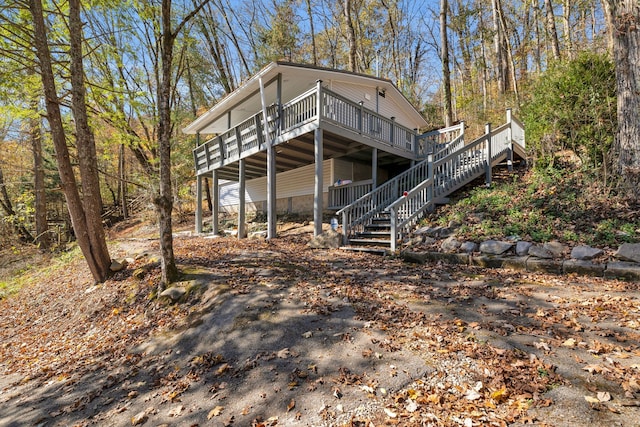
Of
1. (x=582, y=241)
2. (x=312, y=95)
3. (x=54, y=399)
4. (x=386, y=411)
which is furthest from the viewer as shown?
(x=312, y=95)

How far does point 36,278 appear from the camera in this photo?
9453mm

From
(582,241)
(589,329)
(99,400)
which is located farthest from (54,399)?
(582,241)

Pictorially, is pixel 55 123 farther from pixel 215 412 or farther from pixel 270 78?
pixel 215 412

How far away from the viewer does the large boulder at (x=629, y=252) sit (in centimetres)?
472

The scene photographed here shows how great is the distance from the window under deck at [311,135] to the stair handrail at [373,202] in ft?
5.88

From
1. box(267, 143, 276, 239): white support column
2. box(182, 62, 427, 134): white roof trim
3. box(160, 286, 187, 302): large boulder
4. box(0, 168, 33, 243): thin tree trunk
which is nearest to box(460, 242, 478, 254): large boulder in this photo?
box(160, 286, 187, 302): large boulder

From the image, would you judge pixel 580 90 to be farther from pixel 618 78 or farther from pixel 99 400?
pixel 99 400

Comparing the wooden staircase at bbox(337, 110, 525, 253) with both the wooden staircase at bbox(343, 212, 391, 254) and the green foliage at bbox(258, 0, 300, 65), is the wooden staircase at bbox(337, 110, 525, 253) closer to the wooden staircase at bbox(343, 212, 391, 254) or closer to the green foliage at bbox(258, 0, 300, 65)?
the wooden staircase at bbox(343, 212, 391, 254)

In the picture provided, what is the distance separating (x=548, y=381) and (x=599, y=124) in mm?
7704

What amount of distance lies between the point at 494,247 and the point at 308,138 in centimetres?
633

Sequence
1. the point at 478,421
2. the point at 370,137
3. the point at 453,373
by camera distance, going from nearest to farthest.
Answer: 1. the point at 478,421
2. the point at 453,373
3. the point at 370,137

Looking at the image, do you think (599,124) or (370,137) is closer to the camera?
(599,124)

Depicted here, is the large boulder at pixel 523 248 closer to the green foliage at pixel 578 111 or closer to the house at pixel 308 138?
the green foliage at pixel 578 111

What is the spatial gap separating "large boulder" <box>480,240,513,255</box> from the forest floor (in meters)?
0.68
